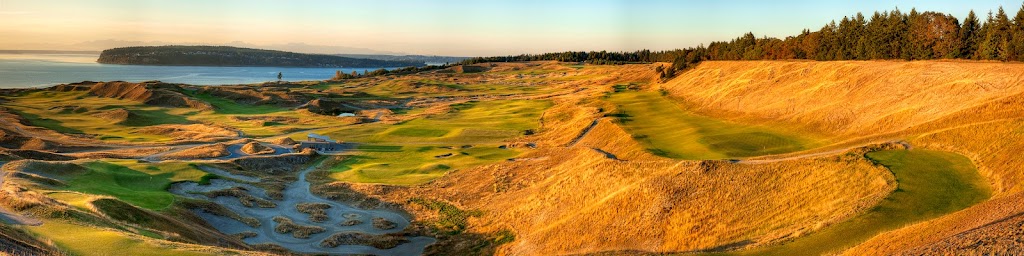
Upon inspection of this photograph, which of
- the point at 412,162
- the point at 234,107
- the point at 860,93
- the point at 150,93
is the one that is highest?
the point at 860,93

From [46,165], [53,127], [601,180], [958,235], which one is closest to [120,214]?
[46,165]

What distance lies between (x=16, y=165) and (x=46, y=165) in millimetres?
1498

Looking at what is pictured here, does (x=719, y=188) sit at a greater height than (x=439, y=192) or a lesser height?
greater

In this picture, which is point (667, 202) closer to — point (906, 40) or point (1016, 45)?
point (1016, 45)

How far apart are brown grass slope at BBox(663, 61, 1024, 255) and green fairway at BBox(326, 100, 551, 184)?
22.1 meters

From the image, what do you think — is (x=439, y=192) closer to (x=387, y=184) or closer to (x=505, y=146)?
(x=387, y=184)

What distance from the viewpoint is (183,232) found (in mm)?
27797

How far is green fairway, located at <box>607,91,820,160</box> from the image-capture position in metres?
39.6

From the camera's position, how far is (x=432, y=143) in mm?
67875

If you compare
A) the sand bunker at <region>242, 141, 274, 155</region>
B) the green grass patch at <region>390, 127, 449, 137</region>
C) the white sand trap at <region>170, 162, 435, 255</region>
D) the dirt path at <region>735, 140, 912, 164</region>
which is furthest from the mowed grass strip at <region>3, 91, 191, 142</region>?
the dirt path at <region>735, 140, 912, 164</region>

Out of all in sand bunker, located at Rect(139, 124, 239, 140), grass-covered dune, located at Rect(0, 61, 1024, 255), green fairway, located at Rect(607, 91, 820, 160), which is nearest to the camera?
grass-covered dune, located at Rect(0, 61, 1024, 255)

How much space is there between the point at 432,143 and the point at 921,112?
44214 mm

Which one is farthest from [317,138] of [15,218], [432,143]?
[15,218]

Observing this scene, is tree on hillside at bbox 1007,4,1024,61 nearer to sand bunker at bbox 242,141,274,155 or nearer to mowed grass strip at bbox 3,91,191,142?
sand bunker at bbox 242,141,274,155
